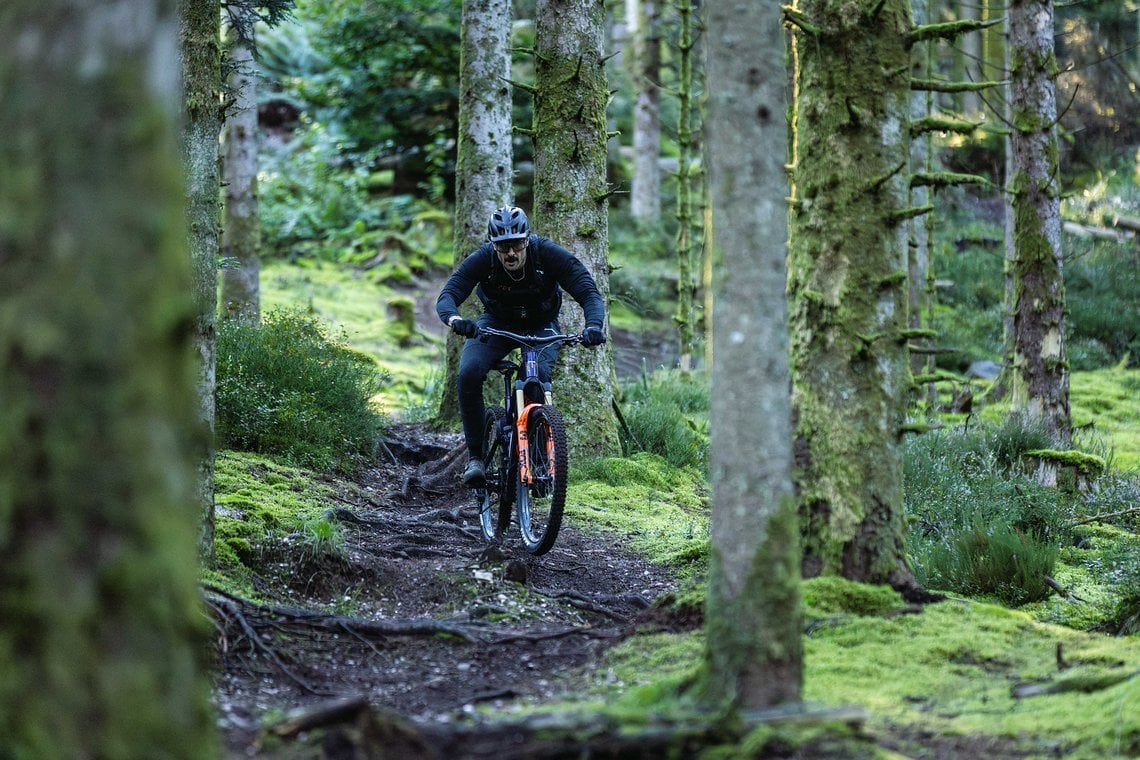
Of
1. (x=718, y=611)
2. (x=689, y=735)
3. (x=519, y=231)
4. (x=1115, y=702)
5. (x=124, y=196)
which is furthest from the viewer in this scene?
(x=519, y=231)

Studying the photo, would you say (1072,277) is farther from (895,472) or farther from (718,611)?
(718,611)

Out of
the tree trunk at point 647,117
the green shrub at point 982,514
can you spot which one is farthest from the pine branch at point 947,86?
the tree trunk at point 647,117

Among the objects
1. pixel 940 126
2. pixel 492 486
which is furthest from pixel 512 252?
pixel 940 126

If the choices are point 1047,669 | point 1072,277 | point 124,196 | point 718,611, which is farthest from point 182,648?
point 1072,277

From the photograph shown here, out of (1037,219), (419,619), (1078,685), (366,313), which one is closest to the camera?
(1078,685)

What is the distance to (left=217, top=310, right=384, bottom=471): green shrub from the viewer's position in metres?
9.12

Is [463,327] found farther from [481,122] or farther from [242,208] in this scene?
[242,208]

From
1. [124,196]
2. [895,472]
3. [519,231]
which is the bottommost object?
[895,472]

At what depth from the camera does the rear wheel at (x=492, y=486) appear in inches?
302

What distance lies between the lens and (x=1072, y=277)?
20.5 meters

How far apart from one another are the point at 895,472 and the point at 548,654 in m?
1.93

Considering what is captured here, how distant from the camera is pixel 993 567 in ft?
22.5

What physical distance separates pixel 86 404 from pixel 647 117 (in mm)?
21856

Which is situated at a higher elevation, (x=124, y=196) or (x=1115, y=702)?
(x=124, y=196)
